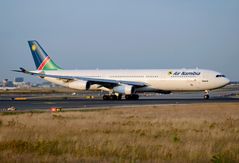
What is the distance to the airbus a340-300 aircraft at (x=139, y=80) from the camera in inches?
2066

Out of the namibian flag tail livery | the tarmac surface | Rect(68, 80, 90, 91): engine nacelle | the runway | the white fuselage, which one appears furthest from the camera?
the namibian flag tail livery

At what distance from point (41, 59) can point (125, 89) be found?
15.7 meters

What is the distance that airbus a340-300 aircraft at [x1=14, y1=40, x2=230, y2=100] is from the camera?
52469 millimetres

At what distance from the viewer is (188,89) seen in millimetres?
53125

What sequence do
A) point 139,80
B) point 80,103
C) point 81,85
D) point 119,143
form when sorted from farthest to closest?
1. point 139,80
2. point 81,85
3. point 80,103
4. point 119,143

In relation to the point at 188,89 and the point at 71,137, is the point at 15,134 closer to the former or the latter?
the point at 71,137

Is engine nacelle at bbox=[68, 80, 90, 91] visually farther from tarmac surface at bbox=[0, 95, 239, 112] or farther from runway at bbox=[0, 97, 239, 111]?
runway at bbox=[0, 97, 239, 111]

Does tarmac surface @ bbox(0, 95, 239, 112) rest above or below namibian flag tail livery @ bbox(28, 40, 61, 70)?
below

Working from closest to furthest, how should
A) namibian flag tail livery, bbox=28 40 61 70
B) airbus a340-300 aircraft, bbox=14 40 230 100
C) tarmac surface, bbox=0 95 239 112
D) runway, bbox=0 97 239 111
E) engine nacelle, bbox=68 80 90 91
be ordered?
tarmac surface, bbox=0 95 239 112 → runway, bbox=0 97 239 111 → airbus a340-300 aircraft, bbox=14 40 230 100 → engine nacelle, bbox=68 80 90 91 → namibian flag tail livery, bbox=28 40 61 70

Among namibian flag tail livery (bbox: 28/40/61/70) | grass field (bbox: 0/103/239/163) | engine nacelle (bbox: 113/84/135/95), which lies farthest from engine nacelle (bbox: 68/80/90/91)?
grass field (bbox: 0/103/239/163)

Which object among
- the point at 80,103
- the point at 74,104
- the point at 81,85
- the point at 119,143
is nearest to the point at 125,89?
the point at 81,85

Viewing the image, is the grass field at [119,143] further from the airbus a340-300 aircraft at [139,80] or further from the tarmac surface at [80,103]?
the airbus a340-300 aircraft at [139,80]

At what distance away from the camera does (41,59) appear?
6291 cm

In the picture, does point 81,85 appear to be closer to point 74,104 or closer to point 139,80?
point 139,80
